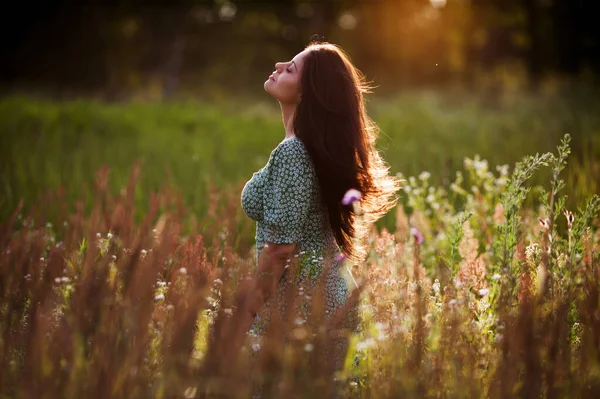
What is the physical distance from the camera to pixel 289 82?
3064mm

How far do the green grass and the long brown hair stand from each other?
1019 millimetres

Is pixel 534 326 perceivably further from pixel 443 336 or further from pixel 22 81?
pixel 22 81

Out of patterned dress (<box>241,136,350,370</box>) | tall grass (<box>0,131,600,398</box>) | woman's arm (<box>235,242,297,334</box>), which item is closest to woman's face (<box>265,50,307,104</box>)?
patterned dress (<box>241,136,350,370</box>)

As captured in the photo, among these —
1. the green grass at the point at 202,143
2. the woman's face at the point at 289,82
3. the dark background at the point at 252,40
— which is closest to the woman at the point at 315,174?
the woman's face at the point at 289,82

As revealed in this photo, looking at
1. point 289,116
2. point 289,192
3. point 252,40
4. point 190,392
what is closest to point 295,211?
point 289,192

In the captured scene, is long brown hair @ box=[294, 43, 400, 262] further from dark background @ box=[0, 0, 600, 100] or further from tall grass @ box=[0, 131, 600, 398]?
dark background @ box=[0, 0, 600, 100]

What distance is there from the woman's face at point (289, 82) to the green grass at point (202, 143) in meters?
1.07

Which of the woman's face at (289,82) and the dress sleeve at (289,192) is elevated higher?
the woman's face at (289,82)

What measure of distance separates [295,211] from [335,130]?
16.0 inches

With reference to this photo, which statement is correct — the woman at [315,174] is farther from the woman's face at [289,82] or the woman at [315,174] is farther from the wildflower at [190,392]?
the wildflower at [190,392]

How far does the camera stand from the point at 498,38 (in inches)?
1403

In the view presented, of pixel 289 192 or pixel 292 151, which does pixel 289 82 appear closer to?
pixel 292 151

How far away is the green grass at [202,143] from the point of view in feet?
21.7

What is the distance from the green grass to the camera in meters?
6.62
